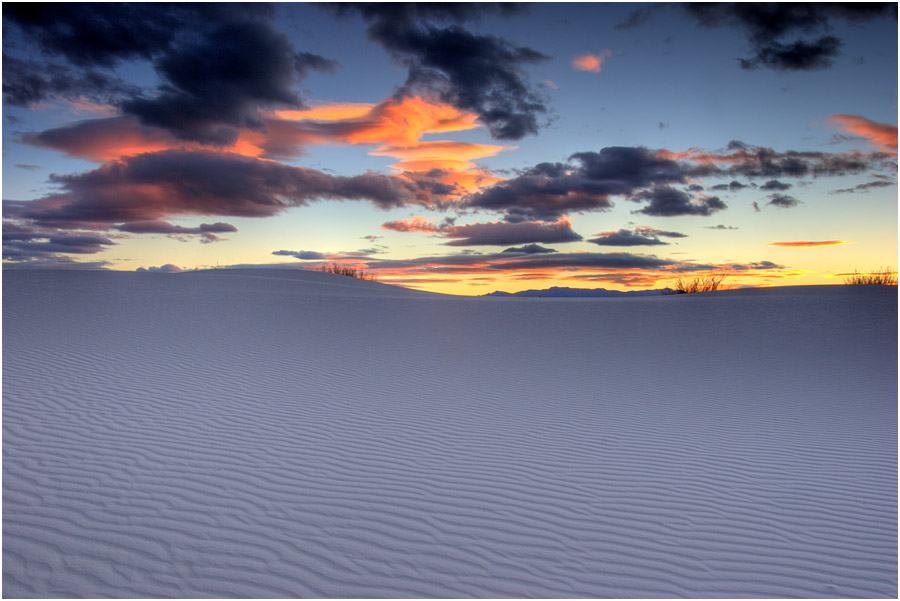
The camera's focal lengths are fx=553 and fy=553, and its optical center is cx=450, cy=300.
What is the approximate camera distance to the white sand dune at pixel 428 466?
3.82 meters

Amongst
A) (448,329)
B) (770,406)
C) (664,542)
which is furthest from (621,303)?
(664,542)

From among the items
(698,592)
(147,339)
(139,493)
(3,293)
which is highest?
(3,293)

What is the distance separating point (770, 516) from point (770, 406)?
5.01m

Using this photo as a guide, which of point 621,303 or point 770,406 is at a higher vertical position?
point 621,303

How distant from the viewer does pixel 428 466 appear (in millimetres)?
5711

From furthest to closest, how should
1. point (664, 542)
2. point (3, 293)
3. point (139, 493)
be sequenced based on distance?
point (3, 293) < point (139, 493) < point (664, 542)

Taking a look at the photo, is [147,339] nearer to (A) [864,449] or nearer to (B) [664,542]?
(B) [664,542]

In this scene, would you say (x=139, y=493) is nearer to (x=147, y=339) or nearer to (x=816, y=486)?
(x=816, y=486)

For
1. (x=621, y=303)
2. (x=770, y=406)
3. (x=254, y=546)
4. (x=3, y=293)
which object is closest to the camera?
(x=254, y=546)

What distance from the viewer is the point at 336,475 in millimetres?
5328

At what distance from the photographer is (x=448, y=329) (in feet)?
51.8

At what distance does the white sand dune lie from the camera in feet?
12.5

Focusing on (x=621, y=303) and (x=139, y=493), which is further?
(x=621, y=303)

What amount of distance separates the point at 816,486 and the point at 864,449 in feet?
6.48
